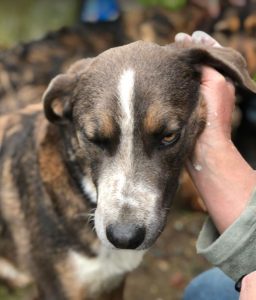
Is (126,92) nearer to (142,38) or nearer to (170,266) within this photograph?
(170,266)

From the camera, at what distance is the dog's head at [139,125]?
77.8 inches

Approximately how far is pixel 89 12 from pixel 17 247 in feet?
9.78

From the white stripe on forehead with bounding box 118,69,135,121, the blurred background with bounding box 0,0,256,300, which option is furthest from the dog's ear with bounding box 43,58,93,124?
the blurred background with bounding box 0,0,256,300

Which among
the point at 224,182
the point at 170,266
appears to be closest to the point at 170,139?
the point at 224,182

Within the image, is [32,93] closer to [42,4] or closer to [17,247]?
[17,247]

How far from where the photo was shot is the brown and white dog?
1.99 m

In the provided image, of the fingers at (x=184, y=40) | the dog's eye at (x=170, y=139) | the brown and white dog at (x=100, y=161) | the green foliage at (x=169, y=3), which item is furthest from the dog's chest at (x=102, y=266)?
the green foliage at (x=169, y=3)

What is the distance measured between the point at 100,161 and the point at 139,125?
0.24 metres

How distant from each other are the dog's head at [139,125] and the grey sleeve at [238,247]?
0.23 meters

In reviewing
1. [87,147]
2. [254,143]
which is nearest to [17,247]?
[87,147]

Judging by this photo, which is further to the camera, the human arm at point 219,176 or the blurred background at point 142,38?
the blurred background at point 142,38

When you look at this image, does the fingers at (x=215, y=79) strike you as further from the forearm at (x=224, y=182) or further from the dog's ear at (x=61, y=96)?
the dog's ear at (x=61, y=96)

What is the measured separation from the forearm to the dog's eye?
5.9 inches

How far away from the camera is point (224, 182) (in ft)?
6.86
